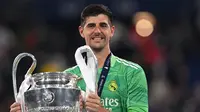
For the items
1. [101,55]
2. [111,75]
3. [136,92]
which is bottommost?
[136,92]

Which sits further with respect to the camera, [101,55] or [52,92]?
[101,55]

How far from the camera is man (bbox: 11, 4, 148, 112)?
511 cm

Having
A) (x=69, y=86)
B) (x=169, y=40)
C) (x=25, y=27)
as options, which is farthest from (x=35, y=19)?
(x=69, y=86)

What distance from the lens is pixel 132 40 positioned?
11.7 m

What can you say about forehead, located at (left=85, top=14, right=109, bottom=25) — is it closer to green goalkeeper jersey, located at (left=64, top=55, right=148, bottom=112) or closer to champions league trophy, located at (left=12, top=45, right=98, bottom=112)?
green goalkeeper jersey, located at (left=64, top=55, right=148, bottom=112)

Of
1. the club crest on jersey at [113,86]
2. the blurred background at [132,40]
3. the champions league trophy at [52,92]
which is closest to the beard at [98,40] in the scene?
the club crest on jersey at [113,86]

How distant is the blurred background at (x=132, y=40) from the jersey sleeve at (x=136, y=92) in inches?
197

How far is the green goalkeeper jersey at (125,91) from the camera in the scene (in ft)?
16.7

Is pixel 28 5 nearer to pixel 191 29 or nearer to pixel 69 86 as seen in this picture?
pixel 191 29

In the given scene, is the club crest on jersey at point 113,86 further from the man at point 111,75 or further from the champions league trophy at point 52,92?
the champions league trophy at point 52,92

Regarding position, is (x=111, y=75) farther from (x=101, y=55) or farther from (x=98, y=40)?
(x=98, y=40)

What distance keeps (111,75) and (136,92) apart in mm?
238

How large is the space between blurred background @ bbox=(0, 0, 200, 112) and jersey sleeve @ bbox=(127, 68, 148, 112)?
16.4 ft

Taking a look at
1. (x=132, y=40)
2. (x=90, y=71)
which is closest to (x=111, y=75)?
(x=90, y=71)
